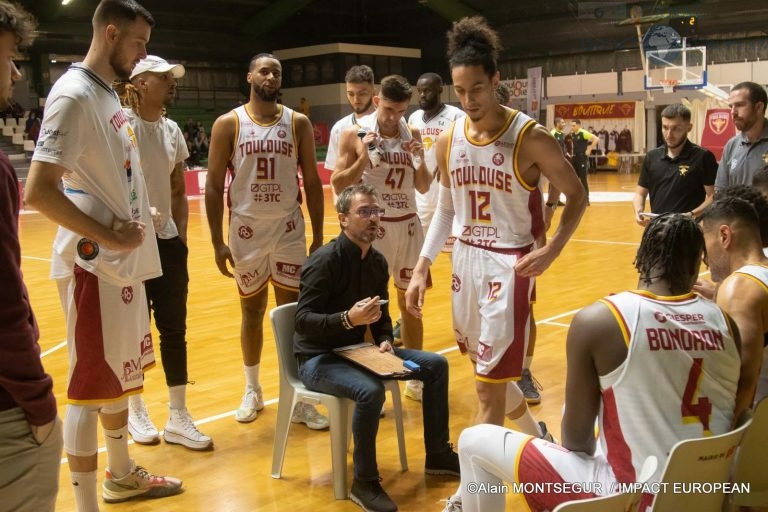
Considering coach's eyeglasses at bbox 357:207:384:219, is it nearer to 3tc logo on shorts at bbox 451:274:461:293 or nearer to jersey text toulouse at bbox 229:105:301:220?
3tc logo on shorts at bbox 451:274:461:293

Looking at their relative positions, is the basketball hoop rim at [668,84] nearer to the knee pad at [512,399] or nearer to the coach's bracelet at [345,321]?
the knee pad at [512,399]

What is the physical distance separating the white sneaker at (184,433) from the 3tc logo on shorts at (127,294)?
1.34m

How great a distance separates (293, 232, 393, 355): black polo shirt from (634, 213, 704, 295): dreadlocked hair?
181 cm

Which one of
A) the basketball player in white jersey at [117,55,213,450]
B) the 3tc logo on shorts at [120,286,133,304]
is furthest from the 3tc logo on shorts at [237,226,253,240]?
the 3tc logo on shorts at [120,286,133,304]

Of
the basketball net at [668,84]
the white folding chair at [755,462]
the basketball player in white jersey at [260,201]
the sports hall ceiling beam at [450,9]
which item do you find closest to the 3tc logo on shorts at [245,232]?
the basketball player in white jersey at [260,201]

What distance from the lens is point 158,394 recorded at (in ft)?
17.8

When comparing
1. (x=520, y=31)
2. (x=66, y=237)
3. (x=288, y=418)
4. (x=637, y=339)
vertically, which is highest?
(x=520, y=31)

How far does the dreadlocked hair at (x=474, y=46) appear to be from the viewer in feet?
11.8

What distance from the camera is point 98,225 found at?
303cm

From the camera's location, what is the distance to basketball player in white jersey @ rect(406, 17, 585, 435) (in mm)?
3639

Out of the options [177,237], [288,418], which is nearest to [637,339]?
[288,418]

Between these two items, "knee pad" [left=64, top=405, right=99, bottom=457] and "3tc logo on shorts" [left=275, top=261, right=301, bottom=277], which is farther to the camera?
"3tc logo on shorts" [left=275, top=261, right=301, bottom=277]

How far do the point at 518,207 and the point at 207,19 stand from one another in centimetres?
2939

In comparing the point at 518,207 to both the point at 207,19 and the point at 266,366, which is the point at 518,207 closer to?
the point at 266,366
